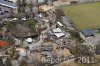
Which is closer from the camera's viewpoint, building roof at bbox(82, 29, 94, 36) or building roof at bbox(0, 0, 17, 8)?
building roof at bbox(82, 29, 94, 36)

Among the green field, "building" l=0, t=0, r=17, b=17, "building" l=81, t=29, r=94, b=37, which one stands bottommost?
"building" l=81, t=29, r=94, b=37

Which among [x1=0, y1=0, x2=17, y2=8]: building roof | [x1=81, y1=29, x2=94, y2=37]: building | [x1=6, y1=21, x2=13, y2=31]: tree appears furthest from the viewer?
[x1=0, y1=0, x2=17, y2=8]: building roof

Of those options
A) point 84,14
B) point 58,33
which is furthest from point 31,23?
point 84,14

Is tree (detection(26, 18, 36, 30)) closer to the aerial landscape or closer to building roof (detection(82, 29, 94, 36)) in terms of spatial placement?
the aerial landscape

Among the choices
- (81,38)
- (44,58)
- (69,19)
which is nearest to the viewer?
(44,58)

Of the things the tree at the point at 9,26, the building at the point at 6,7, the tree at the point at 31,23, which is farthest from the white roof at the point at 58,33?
the building at the point at 6,7

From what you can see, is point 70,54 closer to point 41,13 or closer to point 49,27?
point 49,27

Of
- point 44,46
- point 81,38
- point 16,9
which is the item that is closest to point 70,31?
point 81,38

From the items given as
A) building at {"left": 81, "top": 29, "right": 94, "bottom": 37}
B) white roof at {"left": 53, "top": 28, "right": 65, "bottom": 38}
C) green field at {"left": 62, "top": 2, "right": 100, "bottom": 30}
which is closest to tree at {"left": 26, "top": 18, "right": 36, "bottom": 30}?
white roof at {"left": 53, "top": 28, "right": 65, "bottom": 38}

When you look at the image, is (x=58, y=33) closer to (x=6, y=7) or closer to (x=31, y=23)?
(x=31, y=23)
